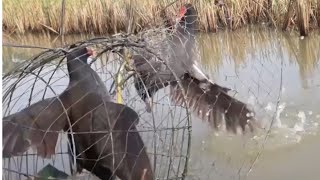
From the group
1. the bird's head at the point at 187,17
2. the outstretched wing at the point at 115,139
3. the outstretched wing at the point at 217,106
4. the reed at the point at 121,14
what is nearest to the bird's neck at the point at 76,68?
the outstretched wing at the point at 115,139

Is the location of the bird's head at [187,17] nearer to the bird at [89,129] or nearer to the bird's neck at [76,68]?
the bird's neck at [76,68]

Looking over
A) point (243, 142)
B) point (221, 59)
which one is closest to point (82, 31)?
point (221, 59)

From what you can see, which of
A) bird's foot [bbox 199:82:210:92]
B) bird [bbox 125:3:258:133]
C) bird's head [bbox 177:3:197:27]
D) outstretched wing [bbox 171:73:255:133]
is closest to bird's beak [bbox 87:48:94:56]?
bird [bbox 125:3:258:133]

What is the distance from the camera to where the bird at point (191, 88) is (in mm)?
3492

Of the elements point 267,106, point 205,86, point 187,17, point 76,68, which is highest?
point 187,17

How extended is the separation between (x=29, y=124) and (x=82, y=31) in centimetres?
742

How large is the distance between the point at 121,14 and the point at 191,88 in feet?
19.3

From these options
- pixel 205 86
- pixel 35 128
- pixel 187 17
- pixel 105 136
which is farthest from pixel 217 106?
pixel 35 128

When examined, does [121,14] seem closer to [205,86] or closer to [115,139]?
[205,86]

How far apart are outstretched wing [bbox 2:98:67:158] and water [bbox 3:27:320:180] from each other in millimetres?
1377

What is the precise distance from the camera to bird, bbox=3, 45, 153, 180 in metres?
2.68

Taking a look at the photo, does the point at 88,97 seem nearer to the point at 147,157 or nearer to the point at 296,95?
the point at 147,157

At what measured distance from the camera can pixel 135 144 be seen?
9.24 feet

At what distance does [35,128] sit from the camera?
8.82 ft
